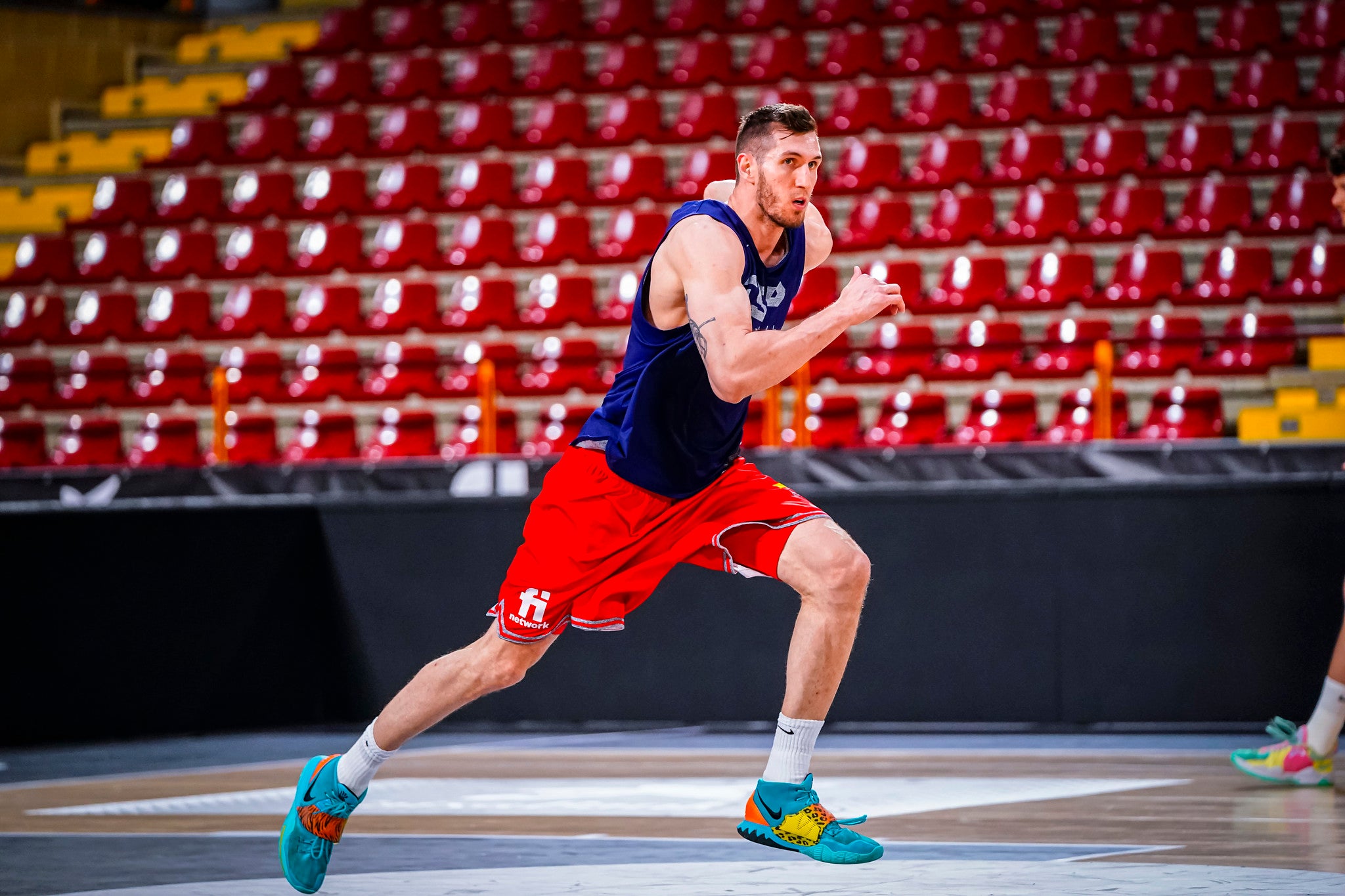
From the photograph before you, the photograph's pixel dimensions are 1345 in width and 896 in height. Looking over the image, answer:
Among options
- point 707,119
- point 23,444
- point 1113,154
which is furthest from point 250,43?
point 1113,154

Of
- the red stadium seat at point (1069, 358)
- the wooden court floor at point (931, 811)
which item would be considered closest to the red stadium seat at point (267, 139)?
the red stadium seat at point (1069, 358)

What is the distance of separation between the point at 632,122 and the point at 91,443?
4937mm

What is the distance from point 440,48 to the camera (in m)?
15.2

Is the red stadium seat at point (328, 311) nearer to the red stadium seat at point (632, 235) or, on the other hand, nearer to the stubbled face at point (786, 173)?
the red stadium seat at point (632, 235)

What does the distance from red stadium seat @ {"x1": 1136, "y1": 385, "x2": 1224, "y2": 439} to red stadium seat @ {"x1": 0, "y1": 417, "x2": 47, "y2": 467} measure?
7.55 m

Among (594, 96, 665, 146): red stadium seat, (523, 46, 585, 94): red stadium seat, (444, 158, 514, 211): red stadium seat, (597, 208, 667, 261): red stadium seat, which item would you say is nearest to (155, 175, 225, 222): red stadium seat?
(444, 158, 514, 211): red stadium seat

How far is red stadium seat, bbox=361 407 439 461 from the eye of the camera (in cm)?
1095

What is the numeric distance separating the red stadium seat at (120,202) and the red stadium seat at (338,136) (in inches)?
58.7

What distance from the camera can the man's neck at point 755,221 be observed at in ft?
12.3

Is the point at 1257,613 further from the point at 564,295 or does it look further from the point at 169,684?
the point at 564,295

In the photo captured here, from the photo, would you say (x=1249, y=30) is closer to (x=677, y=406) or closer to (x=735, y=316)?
(x=677, y=406)

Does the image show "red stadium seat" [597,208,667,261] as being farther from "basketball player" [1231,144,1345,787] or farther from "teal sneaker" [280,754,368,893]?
"teal sneaker" [280,754,368,893]

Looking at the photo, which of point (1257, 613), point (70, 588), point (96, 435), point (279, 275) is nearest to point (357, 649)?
point (70, 588)

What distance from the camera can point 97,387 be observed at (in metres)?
12.8
